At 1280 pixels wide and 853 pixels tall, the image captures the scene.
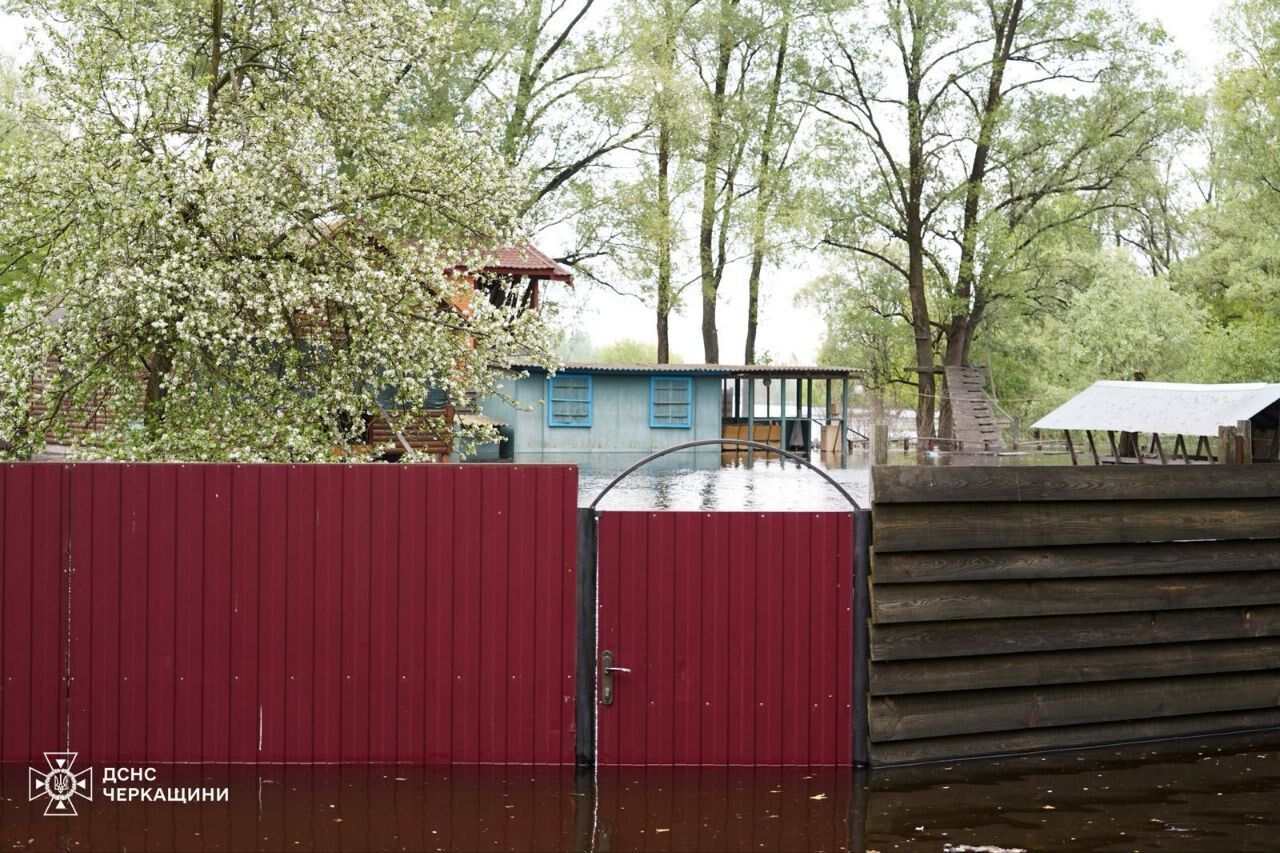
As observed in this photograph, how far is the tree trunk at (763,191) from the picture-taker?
44.0 m

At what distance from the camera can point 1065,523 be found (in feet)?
27.1

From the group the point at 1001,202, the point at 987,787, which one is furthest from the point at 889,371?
the point at 987,787

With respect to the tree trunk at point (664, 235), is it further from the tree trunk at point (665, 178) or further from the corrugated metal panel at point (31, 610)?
the corrugated metal panel at point (31, 610)

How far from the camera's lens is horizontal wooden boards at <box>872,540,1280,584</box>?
801 centimetres

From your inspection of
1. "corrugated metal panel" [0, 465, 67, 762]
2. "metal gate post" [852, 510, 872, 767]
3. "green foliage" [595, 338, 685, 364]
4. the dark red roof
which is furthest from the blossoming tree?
"green foliage" [595, 338, 685, 364]

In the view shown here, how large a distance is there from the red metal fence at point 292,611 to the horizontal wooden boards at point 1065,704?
2.12 m

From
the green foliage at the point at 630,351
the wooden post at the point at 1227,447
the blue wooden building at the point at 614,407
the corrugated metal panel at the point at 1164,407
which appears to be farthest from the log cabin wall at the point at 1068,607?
the green foliage at the point at 630,351

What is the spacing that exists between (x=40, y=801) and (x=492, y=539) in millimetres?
2966

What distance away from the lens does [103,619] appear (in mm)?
7871

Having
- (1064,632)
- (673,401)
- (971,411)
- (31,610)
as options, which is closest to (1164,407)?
(1064,632)

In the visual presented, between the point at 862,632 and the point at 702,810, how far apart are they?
158 centimetres

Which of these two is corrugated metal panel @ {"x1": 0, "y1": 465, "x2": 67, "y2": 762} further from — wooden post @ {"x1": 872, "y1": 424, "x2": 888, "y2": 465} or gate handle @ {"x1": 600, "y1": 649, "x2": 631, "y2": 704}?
wooden post @ {"x1": 872, "y1": 424, "x2": 888, "y2": 465}

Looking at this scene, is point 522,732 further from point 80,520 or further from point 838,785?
point 80,520

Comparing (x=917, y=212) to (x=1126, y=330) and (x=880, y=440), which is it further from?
(x=880, y=440)
